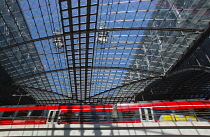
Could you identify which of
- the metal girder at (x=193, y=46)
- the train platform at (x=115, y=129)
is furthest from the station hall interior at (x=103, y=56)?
the train platform at (x=115, y=129)

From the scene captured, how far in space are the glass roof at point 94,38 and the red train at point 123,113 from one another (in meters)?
12.2

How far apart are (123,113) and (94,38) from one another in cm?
1468

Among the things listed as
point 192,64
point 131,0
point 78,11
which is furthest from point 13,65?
point 192,64

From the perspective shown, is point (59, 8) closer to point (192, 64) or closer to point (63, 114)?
point (63, 114)

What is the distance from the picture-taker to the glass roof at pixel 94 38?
74.7 feet

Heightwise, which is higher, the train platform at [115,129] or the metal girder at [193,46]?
the metal girder at [193,46]

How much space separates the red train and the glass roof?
12.2m

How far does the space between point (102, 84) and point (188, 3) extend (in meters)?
31.5

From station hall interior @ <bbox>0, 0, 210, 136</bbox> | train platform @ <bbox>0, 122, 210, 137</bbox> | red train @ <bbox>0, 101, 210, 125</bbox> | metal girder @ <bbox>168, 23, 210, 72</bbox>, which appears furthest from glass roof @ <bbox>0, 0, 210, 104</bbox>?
train platform @ <bbox>0, 122, 210, 137</bbox>

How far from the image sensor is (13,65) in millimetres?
35562

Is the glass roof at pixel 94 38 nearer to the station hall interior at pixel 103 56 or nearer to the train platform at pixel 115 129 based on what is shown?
the station hall interior at pixel 103 56

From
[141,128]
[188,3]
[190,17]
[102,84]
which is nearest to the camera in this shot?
[141,128]

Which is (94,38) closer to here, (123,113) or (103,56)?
(103,56)

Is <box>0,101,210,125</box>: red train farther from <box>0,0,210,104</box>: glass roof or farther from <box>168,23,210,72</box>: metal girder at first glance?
<box>0,0,210,104</box>: glass roof
